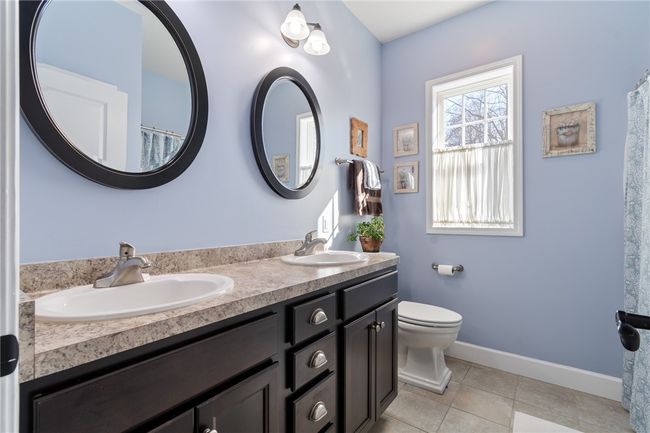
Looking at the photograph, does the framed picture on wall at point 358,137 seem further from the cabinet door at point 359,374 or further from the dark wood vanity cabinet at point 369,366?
the cabinet door at point 359,374

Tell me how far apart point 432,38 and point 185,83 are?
219 centimetres

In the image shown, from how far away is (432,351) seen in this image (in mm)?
1954

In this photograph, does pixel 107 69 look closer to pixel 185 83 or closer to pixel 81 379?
pixel 185 83

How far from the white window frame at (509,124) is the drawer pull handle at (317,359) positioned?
1706 millimetres

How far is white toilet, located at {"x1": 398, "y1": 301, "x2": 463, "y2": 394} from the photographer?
1.85 meters

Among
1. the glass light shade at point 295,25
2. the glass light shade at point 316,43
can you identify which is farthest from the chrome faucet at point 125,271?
the glass light shade at point 316,43

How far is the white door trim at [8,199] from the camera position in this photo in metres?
0.35

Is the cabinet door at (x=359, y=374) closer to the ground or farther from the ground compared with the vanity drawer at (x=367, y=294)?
closer to the ground

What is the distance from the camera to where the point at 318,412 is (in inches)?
42.6

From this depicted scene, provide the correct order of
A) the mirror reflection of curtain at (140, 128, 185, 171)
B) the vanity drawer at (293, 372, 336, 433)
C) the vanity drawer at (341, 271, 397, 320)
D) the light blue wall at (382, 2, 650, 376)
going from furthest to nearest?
the light blue wall at (382, 2, 650, 376)
the vanity drawer at (341, 271, 397, 320)
the mirror reflection of curtain at (140, 128, 185, 171)
the vanity drawer at (293, 372, 336, 433)

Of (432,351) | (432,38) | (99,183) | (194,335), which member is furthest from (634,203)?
(99,183)

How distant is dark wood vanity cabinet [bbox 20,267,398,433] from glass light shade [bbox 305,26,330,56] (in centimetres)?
135

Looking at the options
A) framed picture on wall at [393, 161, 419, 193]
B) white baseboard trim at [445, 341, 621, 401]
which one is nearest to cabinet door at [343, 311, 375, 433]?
white baseboard trim at [445, 341, 621, 401]

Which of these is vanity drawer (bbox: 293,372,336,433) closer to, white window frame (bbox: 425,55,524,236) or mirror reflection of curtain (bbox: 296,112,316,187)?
mirror reflection of curtain (bbox: 296,112,316,187)
